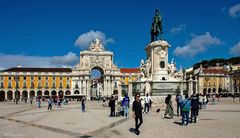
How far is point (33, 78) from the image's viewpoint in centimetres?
9194

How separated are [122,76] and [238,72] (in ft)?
126

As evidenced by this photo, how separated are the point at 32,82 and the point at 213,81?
6227 cm

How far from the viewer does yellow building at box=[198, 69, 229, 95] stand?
92.4 meters

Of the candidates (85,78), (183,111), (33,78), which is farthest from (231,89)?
(183,111)

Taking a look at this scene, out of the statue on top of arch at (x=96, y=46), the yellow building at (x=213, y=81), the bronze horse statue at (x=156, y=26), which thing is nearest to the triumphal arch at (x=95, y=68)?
the statue on top of arch at (x=96, y=46)

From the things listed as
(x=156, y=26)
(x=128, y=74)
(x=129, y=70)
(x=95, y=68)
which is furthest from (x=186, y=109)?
(x=129, y=70)

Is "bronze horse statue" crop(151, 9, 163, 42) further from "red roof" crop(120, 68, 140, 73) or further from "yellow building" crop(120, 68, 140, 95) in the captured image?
"red roof" crop(120, 68, 140, 73)

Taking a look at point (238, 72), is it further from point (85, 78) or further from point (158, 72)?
point (158, 72)

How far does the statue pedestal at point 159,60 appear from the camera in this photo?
2813 cm

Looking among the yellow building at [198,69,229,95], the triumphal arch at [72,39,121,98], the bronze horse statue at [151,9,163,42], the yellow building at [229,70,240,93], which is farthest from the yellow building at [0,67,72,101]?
the bronze horse statue at [151,9,163,42]

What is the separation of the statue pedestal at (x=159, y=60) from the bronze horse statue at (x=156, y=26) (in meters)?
1.60

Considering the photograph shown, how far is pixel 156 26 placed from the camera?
29.9 meters

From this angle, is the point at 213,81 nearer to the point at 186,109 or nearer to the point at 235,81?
the point at 235,81

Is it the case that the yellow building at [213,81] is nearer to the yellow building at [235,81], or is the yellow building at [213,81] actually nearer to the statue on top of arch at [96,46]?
the yellow building at [235,81]
